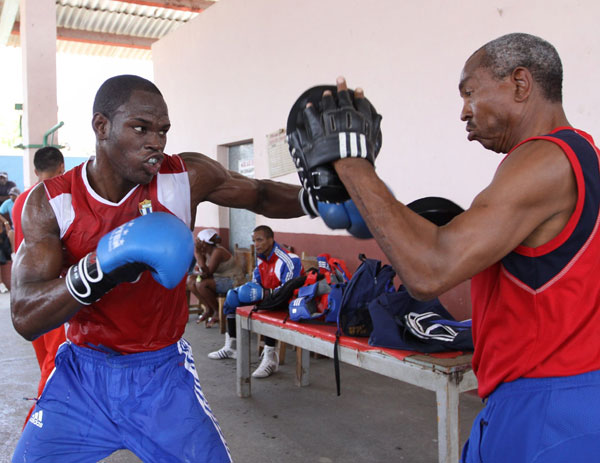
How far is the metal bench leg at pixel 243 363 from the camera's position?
156 inches

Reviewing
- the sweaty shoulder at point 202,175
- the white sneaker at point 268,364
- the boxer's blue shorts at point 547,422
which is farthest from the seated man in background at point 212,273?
the boxer's blue shorts at point 547,422

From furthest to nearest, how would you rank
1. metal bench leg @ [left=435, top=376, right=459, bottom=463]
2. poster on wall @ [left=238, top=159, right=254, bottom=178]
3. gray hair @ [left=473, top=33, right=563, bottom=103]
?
poster on wall @ [left=238, top=159, right=254, bottom=178] → metal bench leg @ [left=435, top=376, right=459, bottom=463] → gray hair @ [left=473, top=33, right=563, bottom=103]

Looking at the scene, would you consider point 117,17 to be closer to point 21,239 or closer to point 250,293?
point 250,293

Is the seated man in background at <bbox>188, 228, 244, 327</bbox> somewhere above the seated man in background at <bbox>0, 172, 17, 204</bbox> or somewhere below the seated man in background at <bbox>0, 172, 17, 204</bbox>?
below

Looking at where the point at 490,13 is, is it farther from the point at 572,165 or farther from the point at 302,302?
the point at 572,165

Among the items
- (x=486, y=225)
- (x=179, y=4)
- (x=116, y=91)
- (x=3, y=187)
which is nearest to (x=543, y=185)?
(x=486, y=225)

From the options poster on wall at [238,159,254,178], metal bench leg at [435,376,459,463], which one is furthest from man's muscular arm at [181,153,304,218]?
poster on wall at [238,159,254,178]

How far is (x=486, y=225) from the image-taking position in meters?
→ 1.06

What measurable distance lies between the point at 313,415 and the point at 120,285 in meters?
2.23

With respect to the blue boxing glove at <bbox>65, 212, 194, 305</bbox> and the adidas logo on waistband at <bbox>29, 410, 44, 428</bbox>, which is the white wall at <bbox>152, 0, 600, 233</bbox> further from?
the adidas logo on waistband at <bbox>29, 410, 44, 428</bbox>

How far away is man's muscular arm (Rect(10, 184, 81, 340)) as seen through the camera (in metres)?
1.53

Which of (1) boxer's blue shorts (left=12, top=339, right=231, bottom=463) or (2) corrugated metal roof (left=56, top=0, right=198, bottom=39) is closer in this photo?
(1) boxer's blue shorts (left=12, top=339, right=231, bottom=463)

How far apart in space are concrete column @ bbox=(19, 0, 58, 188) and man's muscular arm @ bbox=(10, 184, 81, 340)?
5.91 m

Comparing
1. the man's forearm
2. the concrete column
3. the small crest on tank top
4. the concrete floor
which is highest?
the concrete column
